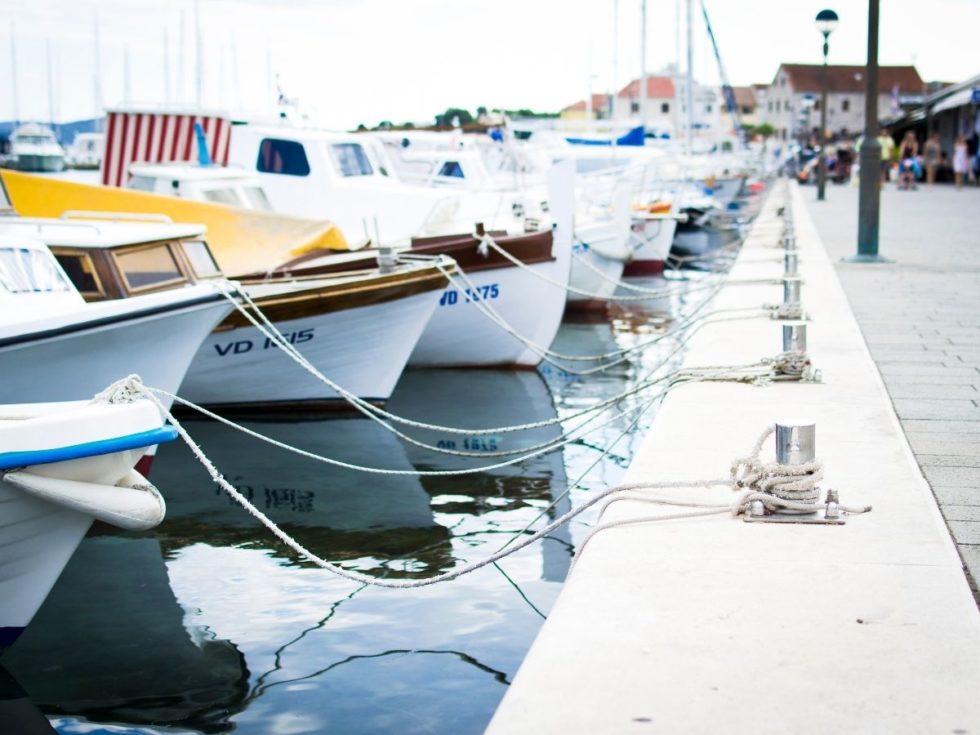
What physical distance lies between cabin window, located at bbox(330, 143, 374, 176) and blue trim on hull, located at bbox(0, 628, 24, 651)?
1254cm

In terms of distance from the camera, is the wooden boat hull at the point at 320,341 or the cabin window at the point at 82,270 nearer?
the cabin window at the point at 82,270

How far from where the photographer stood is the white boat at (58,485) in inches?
201

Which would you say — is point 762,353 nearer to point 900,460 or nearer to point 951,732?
point 900,460

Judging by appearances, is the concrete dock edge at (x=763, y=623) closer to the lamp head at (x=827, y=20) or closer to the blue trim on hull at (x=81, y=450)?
the blue trim on hull at (x=81, y=450)

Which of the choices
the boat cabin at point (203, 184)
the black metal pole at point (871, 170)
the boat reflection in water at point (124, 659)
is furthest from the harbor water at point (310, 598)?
the black metal pole at point (871, 170)

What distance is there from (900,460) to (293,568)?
3672 mm

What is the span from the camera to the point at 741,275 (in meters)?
15.0

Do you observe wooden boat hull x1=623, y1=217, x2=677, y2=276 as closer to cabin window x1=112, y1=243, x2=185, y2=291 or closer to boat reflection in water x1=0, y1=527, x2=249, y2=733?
cabin window x1=112, y1=243, x2=185, y2=291

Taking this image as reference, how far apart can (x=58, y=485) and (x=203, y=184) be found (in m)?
10.7

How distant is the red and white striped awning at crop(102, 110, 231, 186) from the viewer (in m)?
18.1

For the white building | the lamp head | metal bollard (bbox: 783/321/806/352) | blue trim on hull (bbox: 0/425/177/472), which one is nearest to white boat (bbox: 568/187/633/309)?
the lamp head

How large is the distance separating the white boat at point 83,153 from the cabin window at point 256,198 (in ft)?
253

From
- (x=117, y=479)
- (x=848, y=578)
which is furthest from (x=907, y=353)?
(x=117, y=479)

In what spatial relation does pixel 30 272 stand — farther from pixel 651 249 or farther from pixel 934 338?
pixel 651 249
